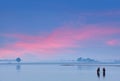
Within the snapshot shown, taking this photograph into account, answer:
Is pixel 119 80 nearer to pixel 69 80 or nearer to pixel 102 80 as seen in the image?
pixel 102 80

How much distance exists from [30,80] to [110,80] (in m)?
10.4

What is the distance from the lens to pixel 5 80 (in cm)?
3778

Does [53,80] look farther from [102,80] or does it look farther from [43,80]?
[102,80]

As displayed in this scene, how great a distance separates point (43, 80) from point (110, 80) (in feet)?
28.7

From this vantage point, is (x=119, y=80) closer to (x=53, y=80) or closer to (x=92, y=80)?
(x=92, y=80)

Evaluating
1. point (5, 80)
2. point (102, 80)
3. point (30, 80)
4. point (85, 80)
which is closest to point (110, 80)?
point (102, 80)

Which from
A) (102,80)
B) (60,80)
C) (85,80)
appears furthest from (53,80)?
(102,80)

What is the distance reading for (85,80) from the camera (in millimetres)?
37688

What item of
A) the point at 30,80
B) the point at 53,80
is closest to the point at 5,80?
the point at 30,80

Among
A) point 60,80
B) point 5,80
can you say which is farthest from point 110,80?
point 5,80

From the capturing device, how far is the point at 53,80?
37.6 metres

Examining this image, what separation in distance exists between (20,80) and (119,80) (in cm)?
1263

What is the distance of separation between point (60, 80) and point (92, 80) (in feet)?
13.7

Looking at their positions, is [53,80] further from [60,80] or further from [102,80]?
[102,80]
